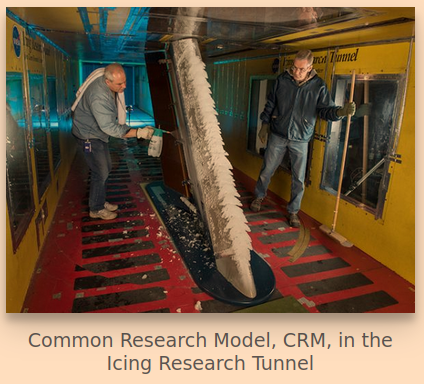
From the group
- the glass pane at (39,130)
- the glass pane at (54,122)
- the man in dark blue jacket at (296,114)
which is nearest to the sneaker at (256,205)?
the man in dark blue jacket at (296,114)

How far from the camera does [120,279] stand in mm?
3104

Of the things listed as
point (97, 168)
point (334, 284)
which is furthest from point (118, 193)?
point (334, 284)

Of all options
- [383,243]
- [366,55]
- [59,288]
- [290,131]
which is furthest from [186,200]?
[366,55]

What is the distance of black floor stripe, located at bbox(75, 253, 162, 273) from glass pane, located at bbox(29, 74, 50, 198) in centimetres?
96

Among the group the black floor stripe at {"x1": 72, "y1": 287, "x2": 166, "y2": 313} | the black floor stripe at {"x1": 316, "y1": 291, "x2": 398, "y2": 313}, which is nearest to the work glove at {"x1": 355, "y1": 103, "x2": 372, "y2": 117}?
the black floor stripe at {"x1": 316, "y1": 291, "x2": 398, "y2": 313}

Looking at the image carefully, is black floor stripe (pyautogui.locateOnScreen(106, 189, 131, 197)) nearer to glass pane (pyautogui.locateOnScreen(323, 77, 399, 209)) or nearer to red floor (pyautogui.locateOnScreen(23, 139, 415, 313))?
red floor (pyautogui.locateOnScreen(23, 139, 415, 313))

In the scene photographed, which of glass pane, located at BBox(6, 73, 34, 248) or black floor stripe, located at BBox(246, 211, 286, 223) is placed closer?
glass pane, located at BBox(6, 73, 34, 248)

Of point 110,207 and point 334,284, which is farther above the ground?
point 110,207

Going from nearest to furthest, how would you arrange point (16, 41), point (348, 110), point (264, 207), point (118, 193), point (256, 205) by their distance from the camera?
point (16, 41) < point (348, 110) < point (256, 205) < point (264, 207) < point (118, 193)

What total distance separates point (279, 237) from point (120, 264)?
1871mm

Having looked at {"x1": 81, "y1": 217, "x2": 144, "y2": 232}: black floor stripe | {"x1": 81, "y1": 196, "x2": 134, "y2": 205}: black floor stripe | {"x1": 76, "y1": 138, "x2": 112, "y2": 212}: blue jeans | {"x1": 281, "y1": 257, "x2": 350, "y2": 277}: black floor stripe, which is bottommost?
{"x1": 281, "y1": 257, "x2": 350, "y2": 277}: black floor stripe

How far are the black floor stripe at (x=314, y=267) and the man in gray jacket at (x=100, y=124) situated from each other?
7.20 ft

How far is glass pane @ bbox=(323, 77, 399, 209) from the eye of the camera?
12.5 feet

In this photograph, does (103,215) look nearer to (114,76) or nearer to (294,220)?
(114,76)
